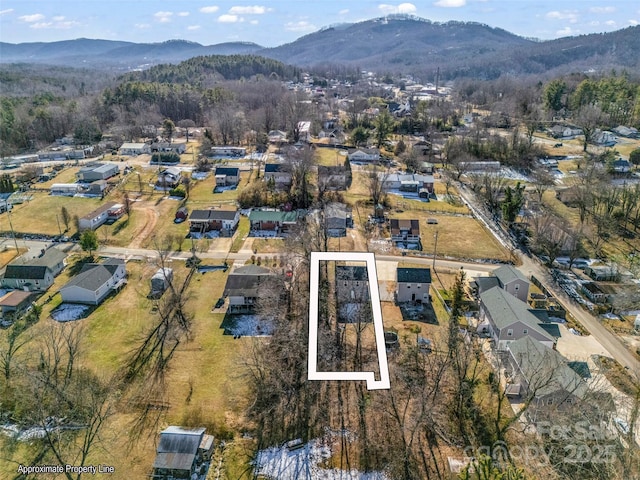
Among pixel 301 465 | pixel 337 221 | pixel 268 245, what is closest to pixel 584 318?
pixel 301 465

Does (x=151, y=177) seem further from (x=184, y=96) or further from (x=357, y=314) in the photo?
(x=184, y=96)

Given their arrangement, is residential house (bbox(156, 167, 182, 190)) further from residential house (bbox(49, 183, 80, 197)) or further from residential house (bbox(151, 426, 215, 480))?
residential house (bbox(151, 426, 215, 480))

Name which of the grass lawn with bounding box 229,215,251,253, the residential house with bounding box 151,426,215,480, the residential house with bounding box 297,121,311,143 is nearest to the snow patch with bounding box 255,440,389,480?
the residential house with bounding box 151,426,215,480

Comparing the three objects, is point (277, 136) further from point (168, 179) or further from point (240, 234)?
point (240, 234)

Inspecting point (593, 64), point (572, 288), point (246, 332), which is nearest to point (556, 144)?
point (572, 288)

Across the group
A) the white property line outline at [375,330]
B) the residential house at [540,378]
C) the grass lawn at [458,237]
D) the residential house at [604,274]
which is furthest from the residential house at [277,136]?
the white property line outline at [375,330]

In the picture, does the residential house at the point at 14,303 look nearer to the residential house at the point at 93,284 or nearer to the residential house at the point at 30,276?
the residential house at the point at 30,276
